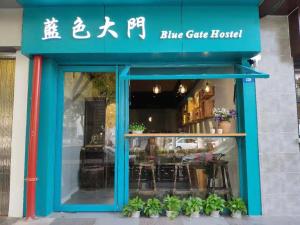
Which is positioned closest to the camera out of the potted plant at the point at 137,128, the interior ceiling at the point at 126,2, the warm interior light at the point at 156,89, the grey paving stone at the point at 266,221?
the grey paving stone at the point at 266,221

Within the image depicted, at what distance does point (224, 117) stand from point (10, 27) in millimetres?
4034

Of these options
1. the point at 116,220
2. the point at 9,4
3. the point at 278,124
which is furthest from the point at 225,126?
the point at 9,4

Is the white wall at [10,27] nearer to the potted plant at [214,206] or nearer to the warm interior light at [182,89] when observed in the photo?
the warm interior light at [182,89]

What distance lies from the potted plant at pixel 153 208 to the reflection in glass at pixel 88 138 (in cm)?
69

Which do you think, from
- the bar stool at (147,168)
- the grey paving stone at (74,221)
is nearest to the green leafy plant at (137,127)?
the bar stool at (147,168)

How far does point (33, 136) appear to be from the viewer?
4.42 m

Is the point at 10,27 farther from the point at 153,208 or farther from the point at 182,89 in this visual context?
the point at 153,208

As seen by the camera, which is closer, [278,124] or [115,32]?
[115,32]

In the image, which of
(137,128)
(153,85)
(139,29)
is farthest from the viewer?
(153,85)

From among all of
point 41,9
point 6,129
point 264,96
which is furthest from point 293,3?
point 6,129

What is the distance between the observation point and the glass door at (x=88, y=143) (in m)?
4.82

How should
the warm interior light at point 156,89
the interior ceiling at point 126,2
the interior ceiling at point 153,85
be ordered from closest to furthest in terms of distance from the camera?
the interior ceiling at point 126,2, the interior ceiling at point 153,85, the warm interior light at point 156,89

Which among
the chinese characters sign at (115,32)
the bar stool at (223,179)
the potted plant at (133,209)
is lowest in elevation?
the potted plant at (133,209)

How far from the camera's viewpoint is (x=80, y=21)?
4.49 meters
